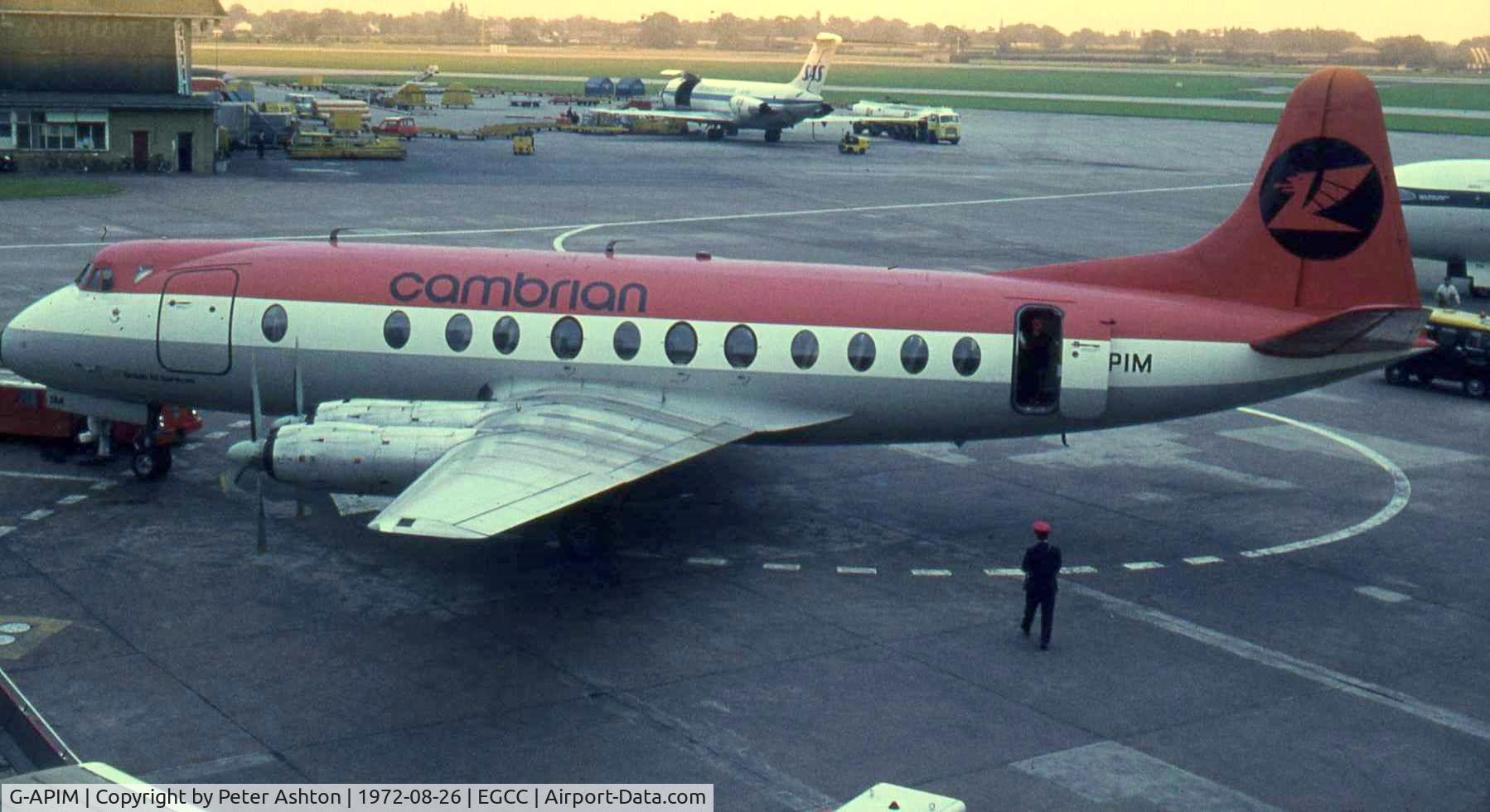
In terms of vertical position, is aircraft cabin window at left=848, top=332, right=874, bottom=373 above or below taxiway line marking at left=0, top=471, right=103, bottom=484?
above

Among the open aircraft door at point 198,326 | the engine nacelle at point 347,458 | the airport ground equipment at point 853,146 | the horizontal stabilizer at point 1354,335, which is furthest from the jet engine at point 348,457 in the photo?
the airport ground equipment at point 853,146

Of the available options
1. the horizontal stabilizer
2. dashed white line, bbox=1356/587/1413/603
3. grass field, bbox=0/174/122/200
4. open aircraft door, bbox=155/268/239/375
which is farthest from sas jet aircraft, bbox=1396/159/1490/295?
grass field, bbox=0/174/122/200

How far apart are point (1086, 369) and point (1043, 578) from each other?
5720 millimetres

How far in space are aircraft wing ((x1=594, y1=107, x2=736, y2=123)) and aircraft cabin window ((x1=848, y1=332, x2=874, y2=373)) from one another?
9645 centimetres

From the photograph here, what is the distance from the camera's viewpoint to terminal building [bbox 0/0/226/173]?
244 feet

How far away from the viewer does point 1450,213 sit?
169ft

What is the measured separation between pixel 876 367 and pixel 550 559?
20.7ft

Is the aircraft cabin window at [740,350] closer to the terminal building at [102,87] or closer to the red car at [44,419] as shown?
the red car at [44,419]

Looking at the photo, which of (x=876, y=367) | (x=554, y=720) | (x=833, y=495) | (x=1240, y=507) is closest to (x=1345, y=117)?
(x=1240, y=507)

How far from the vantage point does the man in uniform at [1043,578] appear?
20.2 m

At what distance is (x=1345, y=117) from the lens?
2508cm

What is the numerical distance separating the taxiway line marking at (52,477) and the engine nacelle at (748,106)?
94.4 metres

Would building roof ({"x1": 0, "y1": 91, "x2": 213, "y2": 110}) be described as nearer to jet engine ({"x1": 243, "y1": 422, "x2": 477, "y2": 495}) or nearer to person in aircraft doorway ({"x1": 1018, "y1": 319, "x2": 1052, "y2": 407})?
jet engine ({"x1": 243, "y1": 422, "x2": 477, "y2": 495})

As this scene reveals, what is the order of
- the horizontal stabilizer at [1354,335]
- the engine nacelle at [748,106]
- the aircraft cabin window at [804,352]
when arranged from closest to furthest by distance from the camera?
the horizontal stabilizer at [1354,335], the aircraft cabin window at [804,352], the engine nacelle at [748,106]
